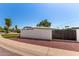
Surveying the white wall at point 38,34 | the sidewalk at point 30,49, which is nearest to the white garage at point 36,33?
the white wall at point 38,34

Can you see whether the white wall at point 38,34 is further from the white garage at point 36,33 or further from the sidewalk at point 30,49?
the sidewalk at point 30,49

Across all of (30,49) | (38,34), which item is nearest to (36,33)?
(38,34)

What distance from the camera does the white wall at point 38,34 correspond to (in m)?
11.6

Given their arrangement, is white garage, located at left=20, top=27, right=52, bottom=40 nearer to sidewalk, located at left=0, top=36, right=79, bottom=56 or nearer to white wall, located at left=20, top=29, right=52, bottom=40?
white wall, located at left=20, top=29, right=52, bottom=40

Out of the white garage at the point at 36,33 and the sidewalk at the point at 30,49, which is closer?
the sidewalk at the point at 30,49

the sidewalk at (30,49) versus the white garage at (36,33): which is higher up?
the white garage at (36,33)

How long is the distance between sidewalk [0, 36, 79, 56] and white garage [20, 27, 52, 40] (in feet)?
1.80

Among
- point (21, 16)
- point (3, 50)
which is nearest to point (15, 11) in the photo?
point (21, 16)

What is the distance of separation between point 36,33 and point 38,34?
10.1 inches

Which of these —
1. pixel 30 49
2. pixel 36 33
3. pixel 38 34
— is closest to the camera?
pixel 30 49

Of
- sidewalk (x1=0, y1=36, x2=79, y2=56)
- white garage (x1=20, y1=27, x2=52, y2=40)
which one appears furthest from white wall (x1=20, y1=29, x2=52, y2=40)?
sidewalk (x1=0, y1=36, x2=79, y2=56)

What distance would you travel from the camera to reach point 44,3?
10.5 meters

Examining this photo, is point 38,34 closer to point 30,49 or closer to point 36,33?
point 36,33

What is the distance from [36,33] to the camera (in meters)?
12.1
